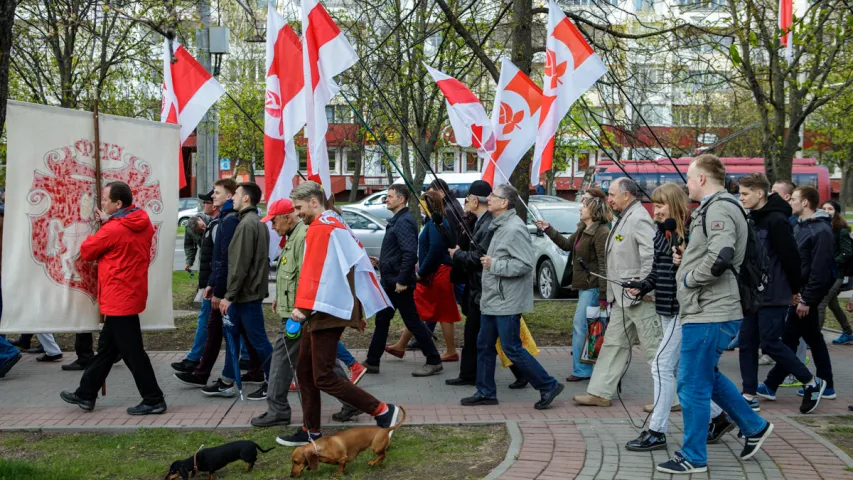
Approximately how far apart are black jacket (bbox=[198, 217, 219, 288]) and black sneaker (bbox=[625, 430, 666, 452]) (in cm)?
413

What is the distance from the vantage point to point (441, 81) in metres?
9.34

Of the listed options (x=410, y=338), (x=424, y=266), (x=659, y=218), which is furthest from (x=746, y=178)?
(x=410, y=338)

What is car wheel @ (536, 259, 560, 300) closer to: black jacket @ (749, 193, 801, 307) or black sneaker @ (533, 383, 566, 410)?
black sneaker @ (533, 383, 566, 410)

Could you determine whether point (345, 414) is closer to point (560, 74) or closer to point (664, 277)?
point (664, 277)

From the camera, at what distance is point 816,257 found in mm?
7410

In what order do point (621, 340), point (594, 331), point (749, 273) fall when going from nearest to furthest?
point (749, 273) < point (621, 340) < point (594, 331)

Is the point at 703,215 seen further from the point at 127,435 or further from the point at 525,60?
the point at 525,60

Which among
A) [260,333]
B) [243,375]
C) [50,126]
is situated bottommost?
[243,375]

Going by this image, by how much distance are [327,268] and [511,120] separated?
3.94 meters

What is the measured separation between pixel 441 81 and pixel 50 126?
13.1 feet

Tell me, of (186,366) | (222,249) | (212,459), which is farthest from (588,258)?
(212,459)

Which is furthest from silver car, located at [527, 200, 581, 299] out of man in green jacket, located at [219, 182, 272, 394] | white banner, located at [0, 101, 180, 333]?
white banner, located at [0, 101, 180, 333]

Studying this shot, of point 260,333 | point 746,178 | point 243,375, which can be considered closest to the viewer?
point 746,178

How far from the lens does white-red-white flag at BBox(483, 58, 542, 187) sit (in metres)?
9.05
